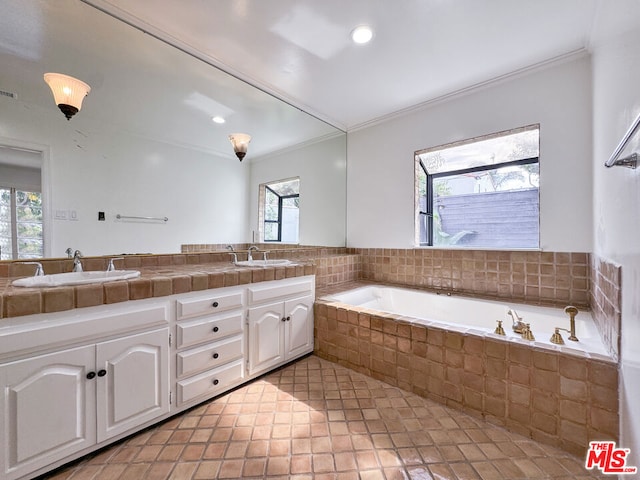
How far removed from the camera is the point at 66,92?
160 cm

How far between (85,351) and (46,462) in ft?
1.42

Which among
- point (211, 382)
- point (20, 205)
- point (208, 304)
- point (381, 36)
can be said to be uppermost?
point (381, 36)

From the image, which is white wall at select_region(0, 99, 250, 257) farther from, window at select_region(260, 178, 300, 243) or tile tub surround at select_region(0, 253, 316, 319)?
window at select_region(260, 178, 300, 243)

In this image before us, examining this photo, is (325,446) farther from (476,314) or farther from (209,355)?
(476,314)

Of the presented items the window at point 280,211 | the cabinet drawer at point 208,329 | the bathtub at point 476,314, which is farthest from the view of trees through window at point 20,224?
the bathtub at point 476,314

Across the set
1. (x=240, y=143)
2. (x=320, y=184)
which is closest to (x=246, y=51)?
(x=240, y=143)

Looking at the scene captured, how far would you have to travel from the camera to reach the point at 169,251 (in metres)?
2.02

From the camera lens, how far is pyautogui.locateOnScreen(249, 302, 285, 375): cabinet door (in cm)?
185

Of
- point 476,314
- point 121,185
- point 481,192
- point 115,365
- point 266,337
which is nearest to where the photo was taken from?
point 115,365

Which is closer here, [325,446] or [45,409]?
[45,409]

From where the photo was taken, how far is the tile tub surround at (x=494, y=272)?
2.06m

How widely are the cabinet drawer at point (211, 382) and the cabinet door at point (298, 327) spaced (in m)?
0.42

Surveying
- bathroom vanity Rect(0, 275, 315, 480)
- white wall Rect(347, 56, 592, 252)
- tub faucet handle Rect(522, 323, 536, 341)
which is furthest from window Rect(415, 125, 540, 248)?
bathroom vanity Rect(0, 275, 315, 480)

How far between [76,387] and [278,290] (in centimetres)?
116
